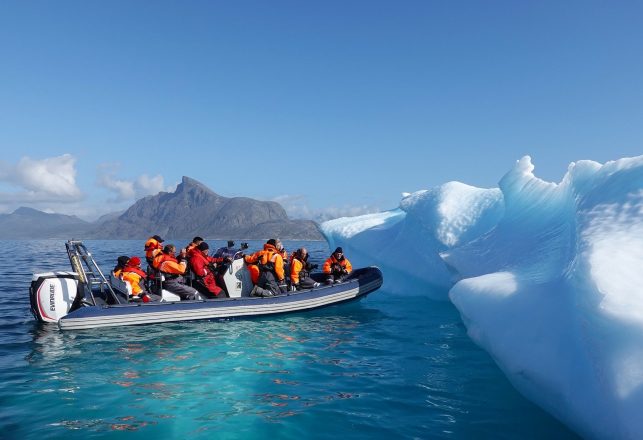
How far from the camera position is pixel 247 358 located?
7863mm

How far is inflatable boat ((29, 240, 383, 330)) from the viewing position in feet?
31.2

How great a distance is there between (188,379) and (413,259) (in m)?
10.1

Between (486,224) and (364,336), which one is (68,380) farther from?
(486,224)

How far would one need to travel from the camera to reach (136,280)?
1063 centimetres

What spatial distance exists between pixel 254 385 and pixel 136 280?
5416 millimetres

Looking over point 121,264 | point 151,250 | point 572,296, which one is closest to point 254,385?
point 572,296

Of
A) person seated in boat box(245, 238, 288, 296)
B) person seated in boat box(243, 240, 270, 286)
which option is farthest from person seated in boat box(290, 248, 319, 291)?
person seated in boat box(243, 240, 270, 286)

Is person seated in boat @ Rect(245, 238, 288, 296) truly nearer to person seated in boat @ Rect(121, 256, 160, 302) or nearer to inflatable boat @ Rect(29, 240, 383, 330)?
inflatable boat @ Rect(29, 240, 383, 330)

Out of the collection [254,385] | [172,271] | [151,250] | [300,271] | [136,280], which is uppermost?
[151,250]

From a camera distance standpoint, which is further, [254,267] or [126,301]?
[254,267]

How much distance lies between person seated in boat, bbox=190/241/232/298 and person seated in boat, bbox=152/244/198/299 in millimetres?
318

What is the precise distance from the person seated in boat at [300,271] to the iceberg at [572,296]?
14.1 ft

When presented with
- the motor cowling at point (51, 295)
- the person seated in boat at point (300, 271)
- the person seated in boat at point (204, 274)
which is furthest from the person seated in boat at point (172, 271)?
the person seated in boat at point (300, 271)

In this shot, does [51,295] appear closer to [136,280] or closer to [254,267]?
[136,280]
